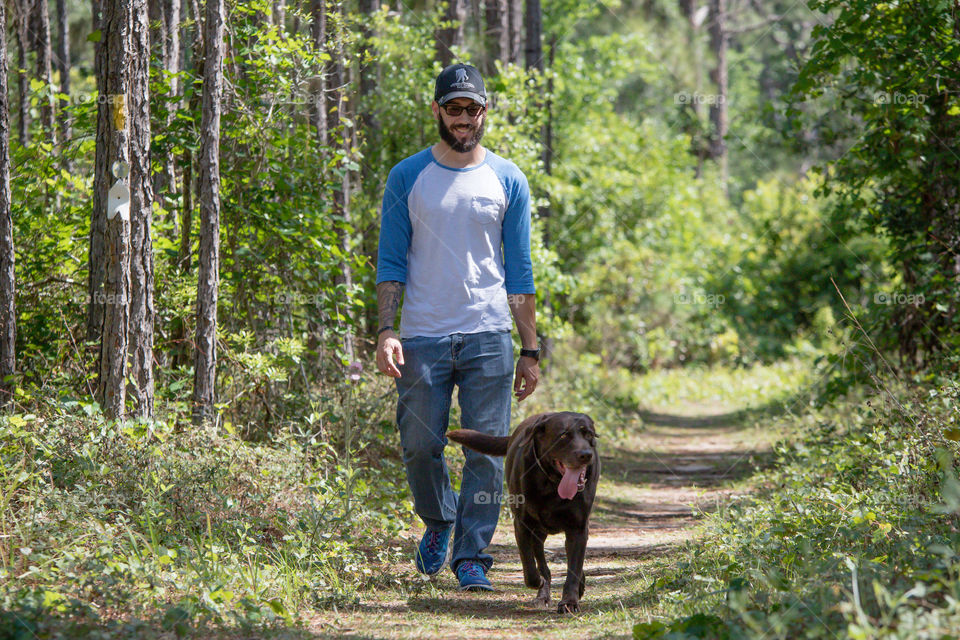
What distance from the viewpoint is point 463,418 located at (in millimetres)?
5328

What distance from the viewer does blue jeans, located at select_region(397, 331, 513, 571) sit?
5160 mm

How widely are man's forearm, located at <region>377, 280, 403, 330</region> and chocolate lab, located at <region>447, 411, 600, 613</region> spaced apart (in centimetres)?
68

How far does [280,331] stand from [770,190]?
757 inches

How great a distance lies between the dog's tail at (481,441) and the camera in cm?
516

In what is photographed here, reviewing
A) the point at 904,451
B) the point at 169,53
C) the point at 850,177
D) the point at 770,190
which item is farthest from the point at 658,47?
the point at 904,451

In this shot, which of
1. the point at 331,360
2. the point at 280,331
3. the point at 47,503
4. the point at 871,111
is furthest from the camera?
the point at 871,111

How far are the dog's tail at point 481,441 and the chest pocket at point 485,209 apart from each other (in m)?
1.12

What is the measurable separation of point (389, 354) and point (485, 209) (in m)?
0.92

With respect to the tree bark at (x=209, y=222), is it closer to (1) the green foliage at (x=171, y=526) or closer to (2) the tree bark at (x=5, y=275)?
(1) the green foliage at (x=171, y=526)

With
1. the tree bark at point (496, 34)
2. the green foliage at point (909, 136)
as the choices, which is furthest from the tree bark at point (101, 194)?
the tree bark at point (496, 34)

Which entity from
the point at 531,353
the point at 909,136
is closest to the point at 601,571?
the point at 531,353

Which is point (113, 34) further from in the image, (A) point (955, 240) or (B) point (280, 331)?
(A) point (955, 240)

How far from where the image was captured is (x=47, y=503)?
4871mm

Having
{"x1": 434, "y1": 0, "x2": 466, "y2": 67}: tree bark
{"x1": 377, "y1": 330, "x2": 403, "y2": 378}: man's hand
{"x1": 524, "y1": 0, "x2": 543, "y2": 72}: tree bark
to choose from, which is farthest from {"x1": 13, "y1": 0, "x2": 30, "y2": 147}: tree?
{"x1": 524, "y1": 0, "x2": 543, "y2": 72}: tree bark
